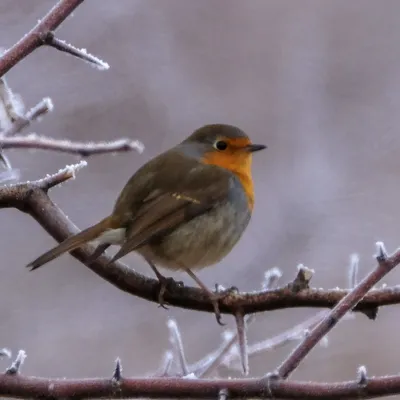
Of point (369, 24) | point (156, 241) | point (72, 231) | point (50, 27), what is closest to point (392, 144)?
point (369, 24)

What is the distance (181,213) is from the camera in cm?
221

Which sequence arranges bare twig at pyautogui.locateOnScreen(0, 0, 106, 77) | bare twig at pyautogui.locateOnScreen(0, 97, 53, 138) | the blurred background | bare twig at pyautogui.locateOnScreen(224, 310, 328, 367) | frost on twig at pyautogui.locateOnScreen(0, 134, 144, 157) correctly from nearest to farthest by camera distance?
bare twig at pyautogui.locateOnScreen(0, 0, 106, 77) → frost on twig at pyautogui.locateOnScreen(0, 134, 144, 157) → bare twig at pyautogui.locateOnScreen(0, 97, 53, 138) → bare twig at pyautogui.locateOnScreen(224, 310, 328, 367) → the blurred background

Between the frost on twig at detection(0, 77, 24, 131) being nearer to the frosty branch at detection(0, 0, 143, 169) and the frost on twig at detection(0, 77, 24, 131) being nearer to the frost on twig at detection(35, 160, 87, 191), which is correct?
the frosty branch at detection(0, 0, 143, 169)

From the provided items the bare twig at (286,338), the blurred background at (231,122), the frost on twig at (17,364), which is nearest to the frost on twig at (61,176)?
the frost on twig at (17,364)

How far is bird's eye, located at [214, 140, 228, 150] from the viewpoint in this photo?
8.26ft

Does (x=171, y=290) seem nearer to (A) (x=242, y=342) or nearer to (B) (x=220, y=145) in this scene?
(A) (x=242, y=342)

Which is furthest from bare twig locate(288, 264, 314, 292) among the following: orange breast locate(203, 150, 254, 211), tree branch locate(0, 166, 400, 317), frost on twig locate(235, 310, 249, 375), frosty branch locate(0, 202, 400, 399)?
orange breast locate(203, 150, 254, 211)

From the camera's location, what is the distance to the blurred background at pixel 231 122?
14.0ft

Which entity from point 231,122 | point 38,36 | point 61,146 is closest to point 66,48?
point 38,36

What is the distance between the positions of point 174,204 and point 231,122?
2.41 m

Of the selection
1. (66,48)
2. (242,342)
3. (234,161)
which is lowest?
(242,342)

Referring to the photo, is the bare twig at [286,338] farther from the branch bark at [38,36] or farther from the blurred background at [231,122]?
the blurred background at [231,122]

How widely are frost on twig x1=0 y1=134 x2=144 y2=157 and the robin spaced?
1.87 feet

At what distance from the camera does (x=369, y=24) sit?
512cm
